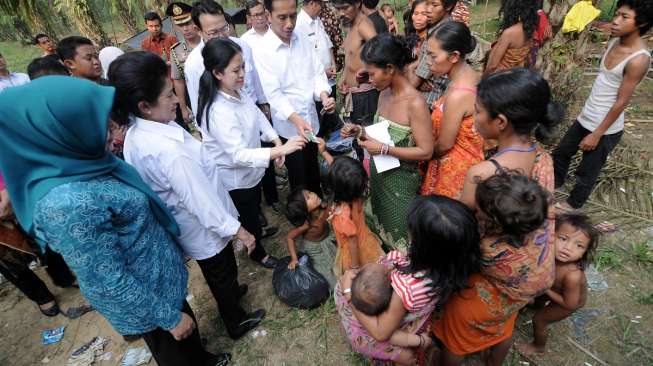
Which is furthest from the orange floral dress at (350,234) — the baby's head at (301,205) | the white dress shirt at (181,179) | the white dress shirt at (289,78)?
the white dress shirt at (289,78)

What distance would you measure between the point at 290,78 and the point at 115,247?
7.81 ft

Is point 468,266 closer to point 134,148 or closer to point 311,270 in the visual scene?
point 311,270

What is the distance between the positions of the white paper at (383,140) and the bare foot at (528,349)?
5.01ft

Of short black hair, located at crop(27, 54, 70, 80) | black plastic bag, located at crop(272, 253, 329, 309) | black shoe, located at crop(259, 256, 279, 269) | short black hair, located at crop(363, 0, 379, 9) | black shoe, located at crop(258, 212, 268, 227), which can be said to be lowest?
black shoe, located at crop(258, 212, 268, 227)

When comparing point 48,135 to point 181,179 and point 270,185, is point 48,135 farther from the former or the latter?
point 270,185

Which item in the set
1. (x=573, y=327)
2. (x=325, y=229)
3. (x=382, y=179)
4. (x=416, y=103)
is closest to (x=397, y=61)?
(x=416, y=103)

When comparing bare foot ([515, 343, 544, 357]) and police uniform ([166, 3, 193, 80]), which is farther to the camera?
police uniform ([166, 3, 193, 80])

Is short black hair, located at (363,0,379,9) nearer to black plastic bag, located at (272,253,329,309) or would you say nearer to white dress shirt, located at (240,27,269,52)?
white dress shirt, located at (240,27,269,52)

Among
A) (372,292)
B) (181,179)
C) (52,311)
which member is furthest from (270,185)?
(372,292)

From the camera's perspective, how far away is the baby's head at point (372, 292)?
1.67 metres

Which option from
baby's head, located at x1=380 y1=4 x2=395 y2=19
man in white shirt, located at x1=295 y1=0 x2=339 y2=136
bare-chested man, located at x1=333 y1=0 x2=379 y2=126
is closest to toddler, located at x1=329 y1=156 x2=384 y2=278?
bare-chested man, located at x1=333 y1=0 x2=379 y2=126

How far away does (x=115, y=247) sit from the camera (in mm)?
1447

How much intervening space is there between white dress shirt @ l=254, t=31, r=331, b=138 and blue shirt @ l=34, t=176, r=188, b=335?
6.12 feet

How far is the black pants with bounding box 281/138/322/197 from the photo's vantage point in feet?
11.7
